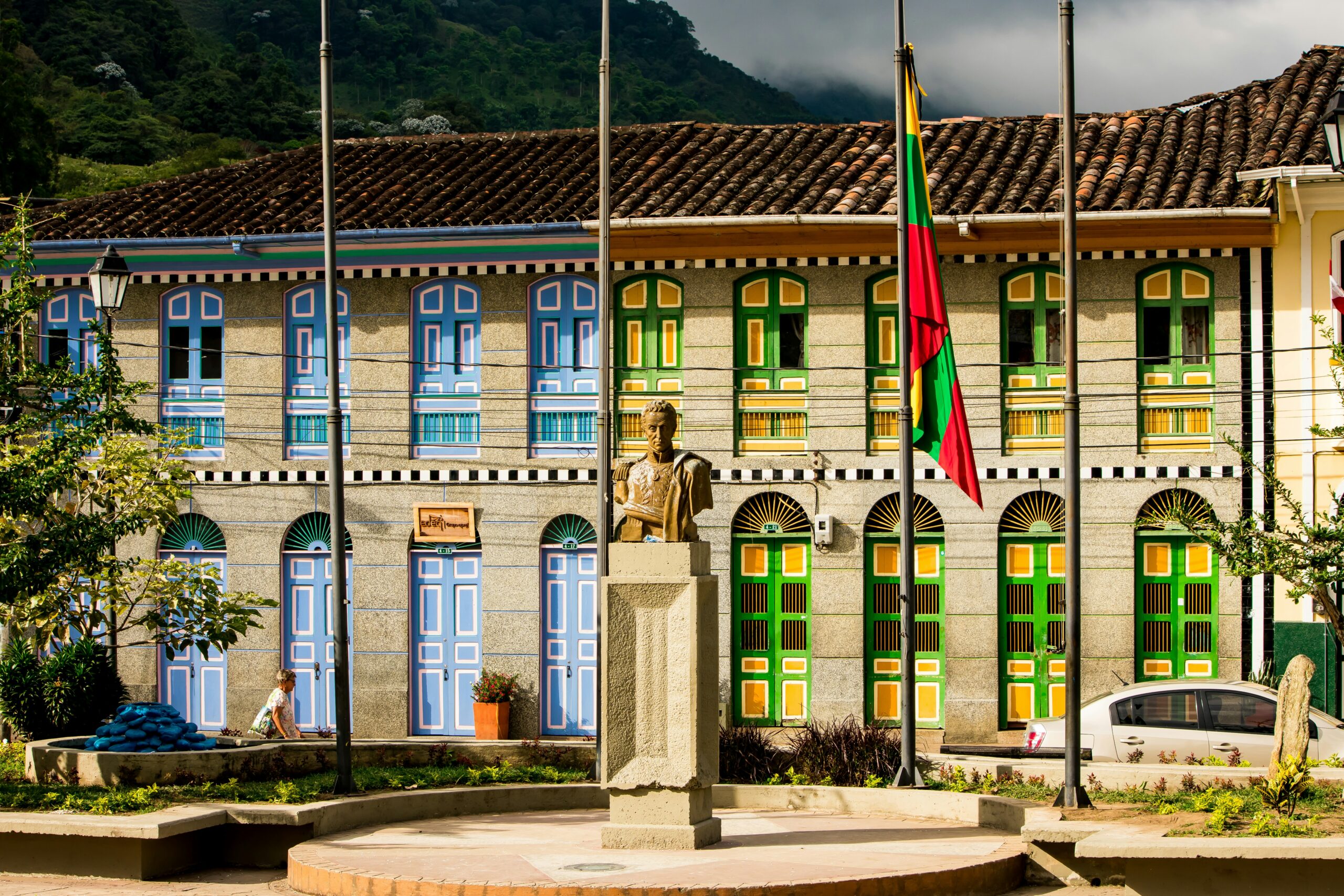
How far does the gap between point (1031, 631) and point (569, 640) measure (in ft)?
22.0

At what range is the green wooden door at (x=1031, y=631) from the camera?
23.6 meters

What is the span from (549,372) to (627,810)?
483 inches

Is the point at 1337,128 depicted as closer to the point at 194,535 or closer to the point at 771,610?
the point at 771,610

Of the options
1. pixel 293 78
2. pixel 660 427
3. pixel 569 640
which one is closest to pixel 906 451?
pixel 660 427

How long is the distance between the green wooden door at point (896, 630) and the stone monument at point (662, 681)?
33.5ft

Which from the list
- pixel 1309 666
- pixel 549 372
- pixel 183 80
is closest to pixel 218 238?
pixel 549 372

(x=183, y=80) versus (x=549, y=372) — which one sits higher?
(x=183, y=80)

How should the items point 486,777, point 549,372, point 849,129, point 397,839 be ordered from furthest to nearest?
1. point 849,129
2. point 549,372
3. point 486,777
4. point 397,839

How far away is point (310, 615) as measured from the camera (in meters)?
25.7

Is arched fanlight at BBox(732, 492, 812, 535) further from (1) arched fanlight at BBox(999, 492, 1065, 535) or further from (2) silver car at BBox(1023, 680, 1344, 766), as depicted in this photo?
(2) silver car at BBox(1023, 680, 1344, 766)

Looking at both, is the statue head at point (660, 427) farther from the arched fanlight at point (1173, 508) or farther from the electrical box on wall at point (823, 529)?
the arched fanlight at point (1173, 508)

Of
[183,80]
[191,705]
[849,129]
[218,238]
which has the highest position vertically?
[183,80]

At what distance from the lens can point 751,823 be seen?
600 inches

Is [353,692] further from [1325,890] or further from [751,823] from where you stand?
[1325,890]
